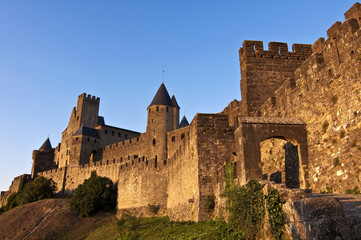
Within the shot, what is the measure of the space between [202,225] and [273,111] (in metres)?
5.83

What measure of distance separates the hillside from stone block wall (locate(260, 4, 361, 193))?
22.0 m

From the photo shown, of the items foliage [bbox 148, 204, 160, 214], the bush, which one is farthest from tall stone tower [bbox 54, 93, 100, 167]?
foliage [bbox 148, 204, 160, 214]

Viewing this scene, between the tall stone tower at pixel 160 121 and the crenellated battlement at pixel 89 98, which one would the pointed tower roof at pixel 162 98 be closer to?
the tall stone tower at pixel 160 121

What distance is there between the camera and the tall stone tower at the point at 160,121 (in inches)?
1697

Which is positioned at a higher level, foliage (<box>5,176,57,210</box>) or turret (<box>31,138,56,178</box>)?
turret (<box>31,138,56,178</box>)

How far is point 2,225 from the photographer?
106 ft

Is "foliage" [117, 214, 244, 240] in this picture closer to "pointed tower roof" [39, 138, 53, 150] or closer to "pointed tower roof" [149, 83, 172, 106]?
"pointed tower roof" [149, 83, 172, 106]

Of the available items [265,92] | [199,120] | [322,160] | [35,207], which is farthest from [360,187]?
[35,207]

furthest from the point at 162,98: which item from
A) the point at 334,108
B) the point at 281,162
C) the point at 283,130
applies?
the point at 334,108

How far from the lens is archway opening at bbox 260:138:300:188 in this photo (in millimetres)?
12414

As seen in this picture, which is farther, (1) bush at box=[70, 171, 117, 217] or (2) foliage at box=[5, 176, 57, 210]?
(2) foliage at box=[5, 176, 57, 210]

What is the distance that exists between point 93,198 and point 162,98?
19.1m

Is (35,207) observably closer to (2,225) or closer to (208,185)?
(2,225)

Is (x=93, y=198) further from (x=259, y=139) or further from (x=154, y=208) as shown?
(x=259, y=139)
